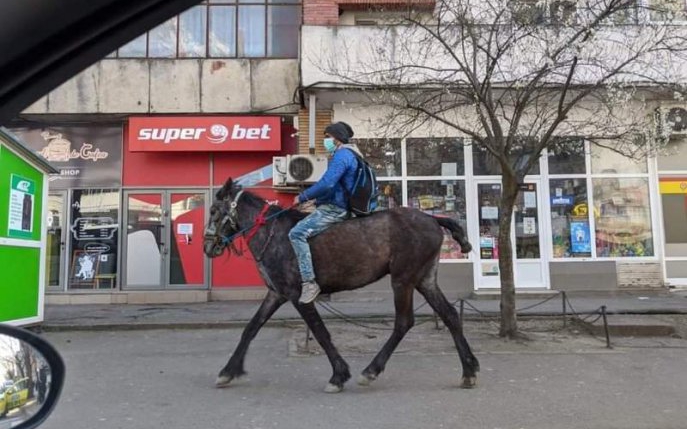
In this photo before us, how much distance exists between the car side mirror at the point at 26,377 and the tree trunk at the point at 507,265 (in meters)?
7.55

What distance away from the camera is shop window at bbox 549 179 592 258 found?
13.7 metres

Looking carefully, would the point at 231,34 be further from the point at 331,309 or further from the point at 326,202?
Result: the point at 326,202

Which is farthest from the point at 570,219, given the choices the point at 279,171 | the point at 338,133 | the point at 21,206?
the point at 21,206

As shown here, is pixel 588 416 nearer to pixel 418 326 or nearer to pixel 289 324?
pixel 418 326

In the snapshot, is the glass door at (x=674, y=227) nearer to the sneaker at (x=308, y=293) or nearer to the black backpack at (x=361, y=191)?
the black backpack at (x=361, y=191)

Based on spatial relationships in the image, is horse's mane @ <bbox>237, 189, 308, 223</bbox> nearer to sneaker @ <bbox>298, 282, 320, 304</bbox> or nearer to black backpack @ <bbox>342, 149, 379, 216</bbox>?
black backpack @ <bbox>342, 149, 379, 216</bbox>

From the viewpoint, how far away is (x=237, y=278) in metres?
14.4

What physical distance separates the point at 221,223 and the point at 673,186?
1155 cm

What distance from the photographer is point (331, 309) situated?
1152cm

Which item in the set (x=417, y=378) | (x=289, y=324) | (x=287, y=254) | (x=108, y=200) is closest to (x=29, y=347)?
(x=287, y=254)

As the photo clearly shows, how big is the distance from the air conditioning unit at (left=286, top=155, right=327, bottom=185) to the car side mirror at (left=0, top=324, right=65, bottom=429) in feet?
35.3

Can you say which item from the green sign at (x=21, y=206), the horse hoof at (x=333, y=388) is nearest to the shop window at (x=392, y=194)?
the green sign at (x=21, y=206)

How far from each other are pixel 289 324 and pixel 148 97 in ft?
23.8

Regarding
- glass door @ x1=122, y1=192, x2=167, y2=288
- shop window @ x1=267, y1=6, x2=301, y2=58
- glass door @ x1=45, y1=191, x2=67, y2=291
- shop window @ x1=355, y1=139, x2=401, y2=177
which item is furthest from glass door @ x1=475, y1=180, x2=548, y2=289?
glass door @ x1=45, y1=191, x2=67, y2=291
